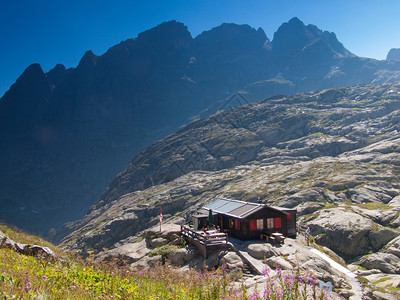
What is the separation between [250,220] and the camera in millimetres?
31906

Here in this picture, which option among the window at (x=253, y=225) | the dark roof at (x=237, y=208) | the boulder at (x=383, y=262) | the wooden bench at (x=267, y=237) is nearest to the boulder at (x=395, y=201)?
the boulder at (x=383, y=262)

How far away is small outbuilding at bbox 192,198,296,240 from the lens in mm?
31875

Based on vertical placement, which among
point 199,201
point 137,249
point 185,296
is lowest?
point 199,201

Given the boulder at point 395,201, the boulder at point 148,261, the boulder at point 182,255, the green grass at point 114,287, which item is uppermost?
the green grass at point 114,287

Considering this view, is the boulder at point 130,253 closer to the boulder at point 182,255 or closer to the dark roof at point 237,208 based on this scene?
the boulder at point 182,255

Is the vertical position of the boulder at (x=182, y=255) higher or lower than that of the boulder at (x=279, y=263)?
lower

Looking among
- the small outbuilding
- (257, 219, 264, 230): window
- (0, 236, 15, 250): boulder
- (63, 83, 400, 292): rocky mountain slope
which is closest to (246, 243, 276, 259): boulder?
the small outbuilding

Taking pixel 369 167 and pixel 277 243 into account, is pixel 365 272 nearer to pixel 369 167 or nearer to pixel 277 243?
pixel 277 243

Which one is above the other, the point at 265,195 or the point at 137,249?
the point at 137,249

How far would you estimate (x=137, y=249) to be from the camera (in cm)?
3388

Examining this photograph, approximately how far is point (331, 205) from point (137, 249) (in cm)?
7775

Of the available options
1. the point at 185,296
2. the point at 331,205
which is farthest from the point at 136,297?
the point at 331,205

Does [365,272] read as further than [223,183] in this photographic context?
No

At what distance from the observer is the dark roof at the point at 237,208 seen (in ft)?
106
